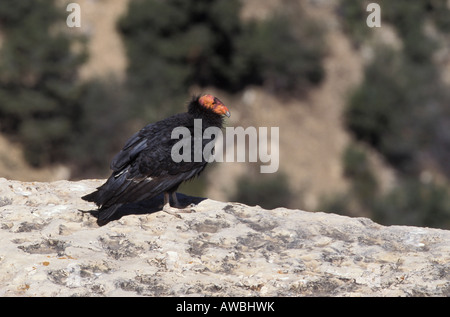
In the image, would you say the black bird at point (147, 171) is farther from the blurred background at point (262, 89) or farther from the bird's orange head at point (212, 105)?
the blurred background at point (262, 89)

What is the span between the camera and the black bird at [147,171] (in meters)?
6.96

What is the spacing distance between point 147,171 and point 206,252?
4.48ft

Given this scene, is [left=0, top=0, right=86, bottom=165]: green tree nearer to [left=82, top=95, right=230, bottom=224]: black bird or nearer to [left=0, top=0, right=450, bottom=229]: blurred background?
[left=0, top=0, right=450, bottom=229]: blurred background

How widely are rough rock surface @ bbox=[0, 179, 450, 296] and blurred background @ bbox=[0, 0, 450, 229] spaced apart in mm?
18497

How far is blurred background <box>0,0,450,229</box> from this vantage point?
3039cm

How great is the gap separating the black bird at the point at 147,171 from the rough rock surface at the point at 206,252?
0.19 metres

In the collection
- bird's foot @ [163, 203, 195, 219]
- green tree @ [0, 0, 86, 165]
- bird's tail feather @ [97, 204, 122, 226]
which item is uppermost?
green tree @ [0, 0, 86, 165]

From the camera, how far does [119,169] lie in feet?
23.8

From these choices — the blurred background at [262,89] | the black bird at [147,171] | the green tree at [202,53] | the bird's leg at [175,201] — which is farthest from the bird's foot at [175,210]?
the green tree at [202,53]

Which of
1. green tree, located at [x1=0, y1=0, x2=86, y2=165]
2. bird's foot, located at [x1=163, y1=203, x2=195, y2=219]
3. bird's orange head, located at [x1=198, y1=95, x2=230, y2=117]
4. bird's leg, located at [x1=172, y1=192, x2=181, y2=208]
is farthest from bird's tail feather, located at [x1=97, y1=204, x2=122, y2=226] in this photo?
green tree, located at [x1=0, y1=0, x2=86, y2=165]

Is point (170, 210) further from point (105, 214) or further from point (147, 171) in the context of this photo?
point (105, 214)

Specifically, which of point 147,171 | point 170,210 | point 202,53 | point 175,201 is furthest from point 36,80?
point 170,210

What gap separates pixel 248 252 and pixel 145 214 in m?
1.39

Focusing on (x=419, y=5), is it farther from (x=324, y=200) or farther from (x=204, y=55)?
(x=324, y=200)
